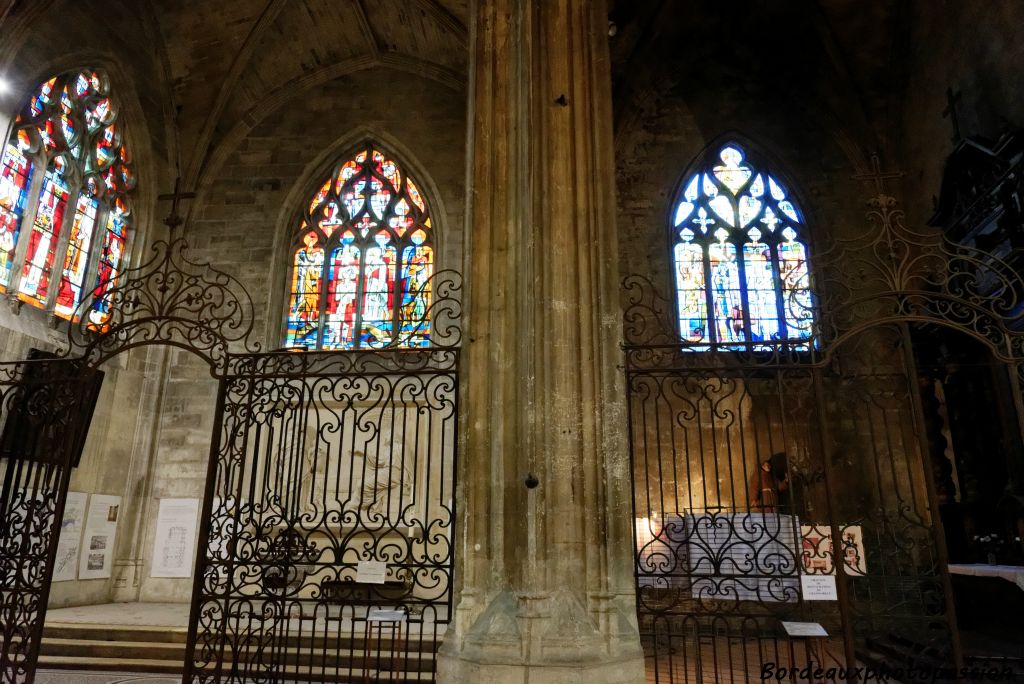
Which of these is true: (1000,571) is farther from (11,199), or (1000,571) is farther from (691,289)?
(11,199)

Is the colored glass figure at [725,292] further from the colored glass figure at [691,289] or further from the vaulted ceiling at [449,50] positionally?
the vaulted ceiling at [449,50]

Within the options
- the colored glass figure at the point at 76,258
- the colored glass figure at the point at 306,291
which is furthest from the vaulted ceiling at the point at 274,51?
the colored glass figure at the point at 306,291

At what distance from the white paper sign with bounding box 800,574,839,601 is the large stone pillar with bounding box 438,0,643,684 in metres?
1.26

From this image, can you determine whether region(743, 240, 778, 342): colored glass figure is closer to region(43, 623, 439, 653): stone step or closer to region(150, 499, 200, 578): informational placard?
region(43, 623, 439, 653): stone step

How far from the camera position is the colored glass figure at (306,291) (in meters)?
11.0

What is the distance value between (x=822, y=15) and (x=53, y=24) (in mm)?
10218

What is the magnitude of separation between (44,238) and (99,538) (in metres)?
3.86

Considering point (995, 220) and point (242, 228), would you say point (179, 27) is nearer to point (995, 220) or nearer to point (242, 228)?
point (242, 228)

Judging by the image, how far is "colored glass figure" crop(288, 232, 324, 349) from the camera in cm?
1103

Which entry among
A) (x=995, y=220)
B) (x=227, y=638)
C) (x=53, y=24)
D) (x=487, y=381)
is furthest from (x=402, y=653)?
(x=53, y=24)

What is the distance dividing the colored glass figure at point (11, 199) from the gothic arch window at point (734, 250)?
8.53 m

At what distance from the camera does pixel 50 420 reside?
607 centimetres

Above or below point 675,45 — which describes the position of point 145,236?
below

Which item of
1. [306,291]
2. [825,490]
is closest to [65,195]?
[306,291]
